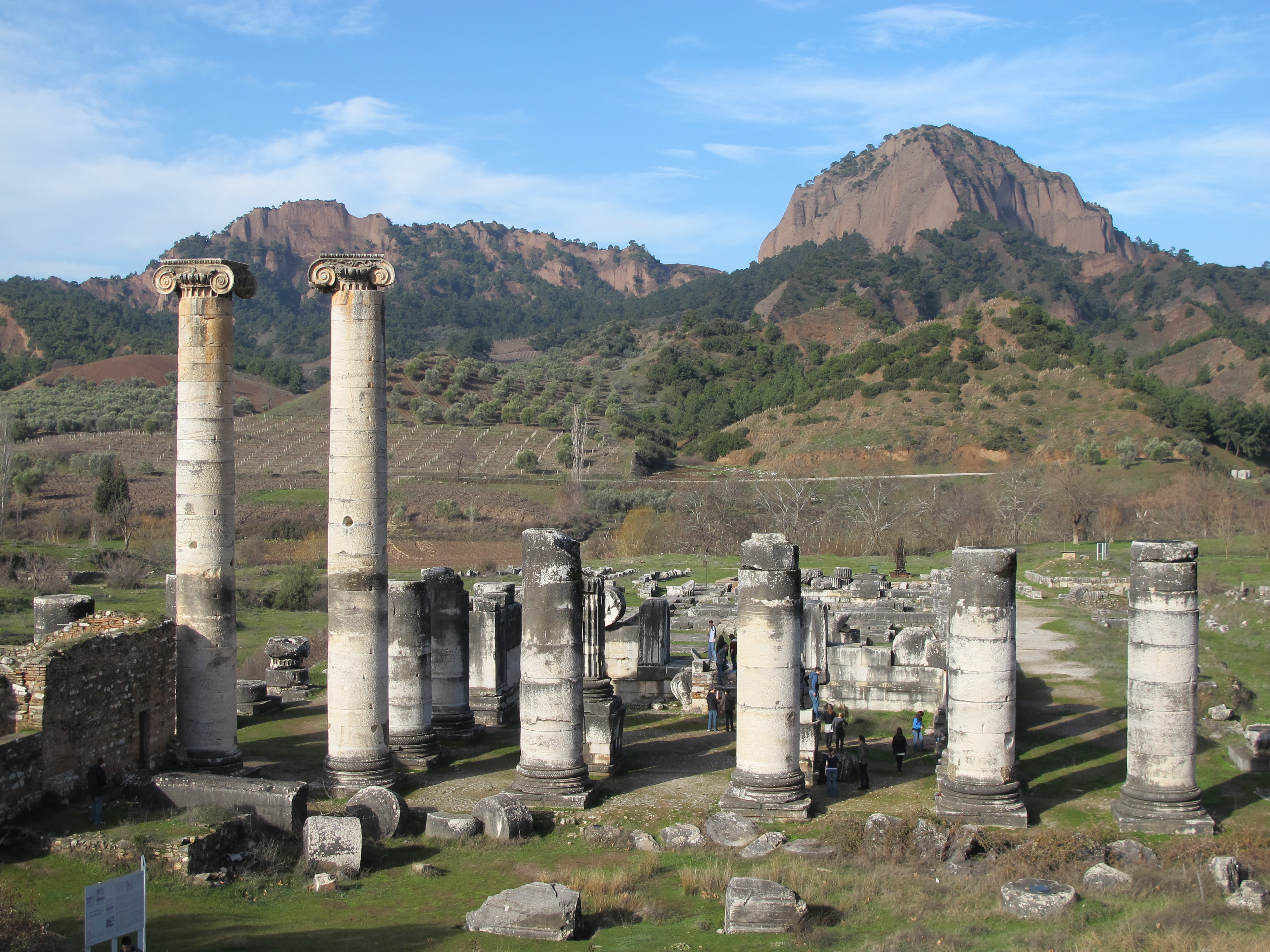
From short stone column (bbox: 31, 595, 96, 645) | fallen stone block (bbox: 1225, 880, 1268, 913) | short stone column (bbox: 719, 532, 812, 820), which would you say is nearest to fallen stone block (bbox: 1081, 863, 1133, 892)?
fallen stone block (bbox: 1225, 880, 1268, 913)

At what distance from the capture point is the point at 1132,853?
1372cm

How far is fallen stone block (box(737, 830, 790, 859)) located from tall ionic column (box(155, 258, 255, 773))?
310 inches

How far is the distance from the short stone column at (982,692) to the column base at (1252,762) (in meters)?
4.93

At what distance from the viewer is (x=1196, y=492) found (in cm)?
5969

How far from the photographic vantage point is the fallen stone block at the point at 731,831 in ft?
48.4

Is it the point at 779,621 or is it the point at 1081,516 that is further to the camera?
the point at 1081,516

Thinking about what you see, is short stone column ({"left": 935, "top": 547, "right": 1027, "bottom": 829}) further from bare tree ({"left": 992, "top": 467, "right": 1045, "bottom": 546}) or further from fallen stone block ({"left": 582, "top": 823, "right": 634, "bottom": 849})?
bare tree ({"left": 992, "top": 467, "right": 1045, "bottom": 546})

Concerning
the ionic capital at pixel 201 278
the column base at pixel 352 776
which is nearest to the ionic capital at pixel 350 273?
the ionic capital at pixel 201 278

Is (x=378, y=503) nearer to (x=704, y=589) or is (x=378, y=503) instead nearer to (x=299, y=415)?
(x=704, y=589)

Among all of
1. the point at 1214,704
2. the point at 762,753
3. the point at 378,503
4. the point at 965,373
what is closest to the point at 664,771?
the point at 762,753

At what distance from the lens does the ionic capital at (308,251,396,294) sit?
1658 centimetres

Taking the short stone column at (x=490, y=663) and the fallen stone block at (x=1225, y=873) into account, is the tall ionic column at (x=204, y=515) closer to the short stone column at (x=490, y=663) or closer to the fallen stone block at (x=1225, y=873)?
the short stone column at (x=490, y=663)

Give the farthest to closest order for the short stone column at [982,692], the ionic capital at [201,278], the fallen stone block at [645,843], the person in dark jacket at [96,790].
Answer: the ionic capital at [201,278]
the short stone column at [982,692]
the fallen stone block at [645,843]
the person in dark jacket at [96,790]

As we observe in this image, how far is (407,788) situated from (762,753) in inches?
217
